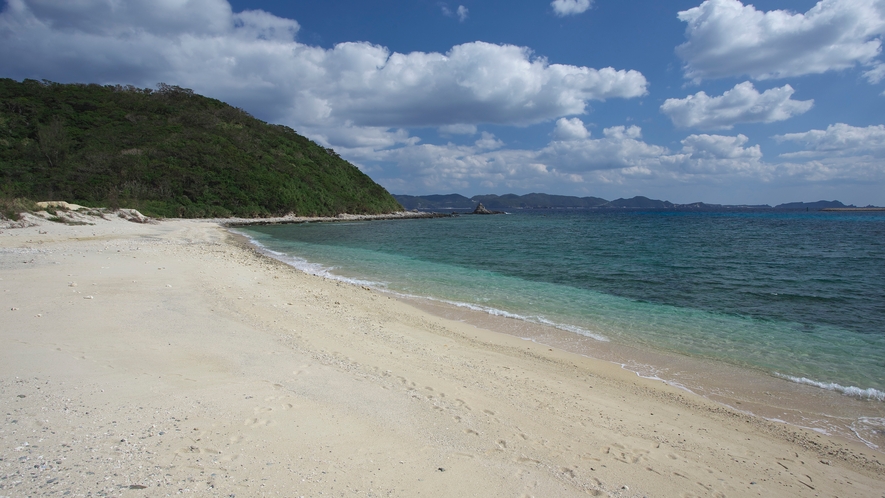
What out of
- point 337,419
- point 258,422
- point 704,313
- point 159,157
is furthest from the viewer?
point 159,157

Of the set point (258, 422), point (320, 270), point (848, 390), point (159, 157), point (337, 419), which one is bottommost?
point (848, 390)

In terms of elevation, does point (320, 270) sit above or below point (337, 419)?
below

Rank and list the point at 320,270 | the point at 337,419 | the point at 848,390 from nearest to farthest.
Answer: the point at 337,419
the point at 848,390
the point at 320,270

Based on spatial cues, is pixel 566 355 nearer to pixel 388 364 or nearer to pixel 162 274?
pixel 388 364

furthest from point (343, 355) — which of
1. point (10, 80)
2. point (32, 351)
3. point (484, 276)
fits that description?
point (10, 80)

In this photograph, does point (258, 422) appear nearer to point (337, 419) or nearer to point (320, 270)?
point (337, 419)

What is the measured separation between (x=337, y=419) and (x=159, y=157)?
66951 millimetres

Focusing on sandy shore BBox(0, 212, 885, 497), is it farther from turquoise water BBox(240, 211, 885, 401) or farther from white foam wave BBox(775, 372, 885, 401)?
turquoise water BBox(240, 211, 885, 401)

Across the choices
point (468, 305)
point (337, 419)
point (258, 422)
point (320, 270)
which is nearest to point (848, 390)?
point (468, 305)

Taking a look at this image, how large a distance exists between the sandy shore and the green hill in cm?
4276

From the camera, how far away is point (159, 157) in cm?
5769

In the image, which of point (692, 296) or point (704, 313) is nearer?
point (704, 313)

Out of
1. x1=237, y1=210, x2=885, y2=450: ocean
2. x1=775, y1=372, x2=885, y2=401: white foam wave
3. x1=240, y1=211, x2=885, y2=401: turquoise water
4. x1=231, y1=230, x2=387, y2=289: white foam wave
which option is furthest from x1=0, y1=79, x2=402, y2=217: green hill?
x1=775, y1=372, x2=885, y2=401: white foam wave

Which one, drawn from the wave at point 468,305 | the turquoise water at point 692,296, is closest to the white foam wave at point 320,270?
the wave at point 468,305
